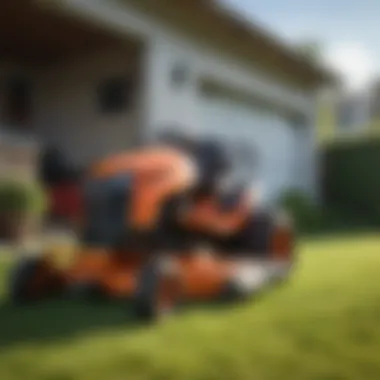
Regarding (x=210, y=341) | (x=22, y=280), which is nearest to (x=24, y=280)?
(x=22, y=280)

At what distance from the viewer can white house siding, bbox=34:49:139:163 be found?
33.3 ft

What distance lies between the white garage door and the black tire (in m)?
6.30

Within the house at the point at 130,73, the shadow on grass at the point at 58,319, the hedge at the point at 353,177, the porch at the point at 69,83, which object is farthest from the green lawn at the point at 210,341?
the hedge at the point at 353,177

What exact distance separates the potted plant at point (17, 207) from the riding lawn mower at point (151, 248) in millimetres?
2574

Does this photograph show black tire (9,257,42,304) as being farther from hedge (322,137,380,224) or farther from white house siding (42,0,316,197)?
hedge (322,137,380,224)

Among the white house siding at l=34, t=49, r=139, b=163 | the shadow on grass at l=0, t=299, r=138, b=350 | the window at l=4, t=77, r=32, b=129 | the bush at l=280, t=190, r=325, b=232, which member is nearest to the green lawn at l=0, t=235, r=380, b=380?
the shadow on grass at l=0, t=299, r=138, b=350

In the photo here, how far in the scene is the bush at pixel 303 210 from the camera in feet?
37.4

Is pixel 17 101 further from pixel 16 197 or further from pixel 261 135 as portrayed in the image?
pixel 16 197

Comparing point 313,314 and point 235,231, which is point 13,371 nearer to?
point 313,314

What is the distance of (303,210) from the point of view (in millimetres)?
12492

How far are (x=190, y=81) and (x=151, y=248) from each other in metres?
6.11

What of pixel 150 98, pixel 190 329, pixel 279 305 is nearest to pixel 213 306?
pixel 279 305

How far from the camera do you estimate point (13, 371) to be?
287 centimetres

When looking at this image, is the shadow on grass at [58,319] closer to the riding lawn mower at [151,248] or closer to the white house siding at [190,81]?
the riding lawn mower at [151,248]
